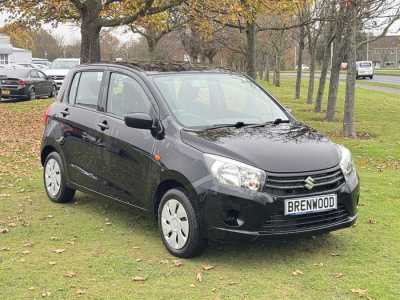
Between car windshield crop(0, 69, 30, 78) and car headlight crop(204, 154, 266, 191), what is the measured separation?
829 inches

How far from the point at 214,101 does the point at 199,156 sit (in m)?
1.18

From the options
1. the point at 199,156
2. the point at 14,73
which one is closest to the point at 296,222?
the point at 199,156

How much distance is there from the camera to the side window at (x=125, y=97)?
20.4 feet

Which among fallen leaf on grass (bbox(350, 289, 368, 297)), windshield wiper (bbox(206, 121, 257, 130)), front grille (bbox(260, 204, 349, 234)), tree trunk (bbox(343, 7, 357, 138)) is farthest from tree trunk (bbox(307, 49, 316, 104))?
fallen leaf on grass (bbox(350, 289, 368, 297))

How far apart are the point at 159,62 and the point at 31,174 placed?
Result: 3757 millimetres

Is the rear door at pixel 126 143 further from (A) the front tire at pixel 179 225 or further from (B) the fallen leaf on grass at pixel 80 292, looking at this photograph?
(B) the fallen leaf on grass at pixel 80 292

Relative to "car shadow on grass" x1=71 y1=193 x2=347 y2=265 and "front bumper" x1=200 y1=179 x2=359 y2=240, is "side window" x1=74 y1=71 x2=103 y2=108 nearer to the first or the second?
"car shadow on grass" x1=71 y1=193 x2=347 y2=265

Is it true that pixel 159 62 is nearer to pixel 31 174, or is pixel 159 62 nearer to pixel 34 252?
pixel 34 252

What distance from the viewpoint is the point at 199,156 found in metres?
5.28

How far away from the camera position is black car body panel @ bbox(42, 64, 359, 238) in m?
5.06

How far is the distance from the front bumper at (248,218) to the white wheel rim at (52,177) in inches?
119

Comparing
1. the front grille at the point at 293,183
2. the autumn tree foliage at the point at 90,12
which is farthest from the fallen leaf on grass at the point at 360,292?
the autumn tree foliage at the point at 90,12

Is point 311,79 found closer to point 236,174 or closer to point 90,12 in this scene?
point 90,12

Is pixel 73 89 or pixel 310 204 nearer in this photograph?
pixel 310 204
